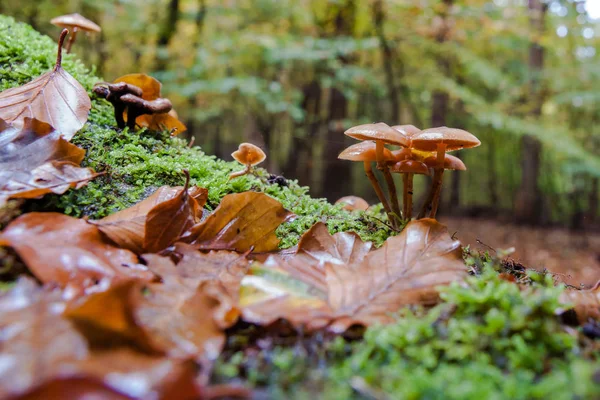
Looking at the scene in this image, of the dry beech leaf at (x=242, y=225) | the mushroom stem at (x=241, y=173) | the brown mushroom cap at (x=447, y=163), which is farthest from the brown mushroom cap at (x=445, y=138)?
the mushroom stem at (x=241, y=173)

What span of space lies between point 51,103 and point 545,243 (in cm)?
1088

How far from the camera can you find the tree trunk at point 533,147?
28.6ft

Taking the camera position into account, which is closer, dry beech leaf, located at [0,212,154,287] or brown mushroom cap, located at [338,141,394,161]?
dry beech leaf, located at [0,212,154,287]

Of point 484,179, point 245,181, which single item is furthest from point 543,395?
point 484,179

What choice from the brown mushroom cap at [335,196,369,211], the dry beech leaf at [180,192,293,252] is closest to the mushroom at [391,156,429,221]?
the brown mushroom cap at [335,196,369,211]

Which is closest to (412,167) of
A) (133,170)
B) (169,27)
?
(133,170)

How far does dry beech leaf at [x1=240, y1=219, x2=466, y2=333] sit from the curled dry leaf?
708mm

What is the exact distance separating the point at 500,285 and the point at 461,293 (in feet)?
0.35

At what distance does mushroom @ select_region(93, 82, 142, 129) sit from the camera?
5.83 feet

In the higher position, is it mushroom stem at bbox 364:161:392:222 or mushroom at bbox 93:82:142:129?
mushroom at bbox 93:82:142:129

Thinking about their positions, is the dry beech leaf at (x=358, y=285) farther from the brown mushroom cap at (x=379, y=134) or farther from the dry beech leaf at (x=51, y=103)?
the dry beech leaf at (x=51, y=103)

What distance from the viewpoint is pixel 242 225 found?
131cm

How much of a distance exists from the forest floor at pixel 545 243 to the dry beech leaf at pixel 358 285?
6.69m

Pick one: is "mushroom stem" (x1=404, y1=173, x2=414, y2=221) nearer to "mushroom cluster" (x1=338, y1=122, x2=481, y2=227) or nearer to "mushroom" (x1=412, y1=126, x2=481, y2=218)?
"mushroom cluster" (x1=338, y1=122, x2=481, y2=227)
